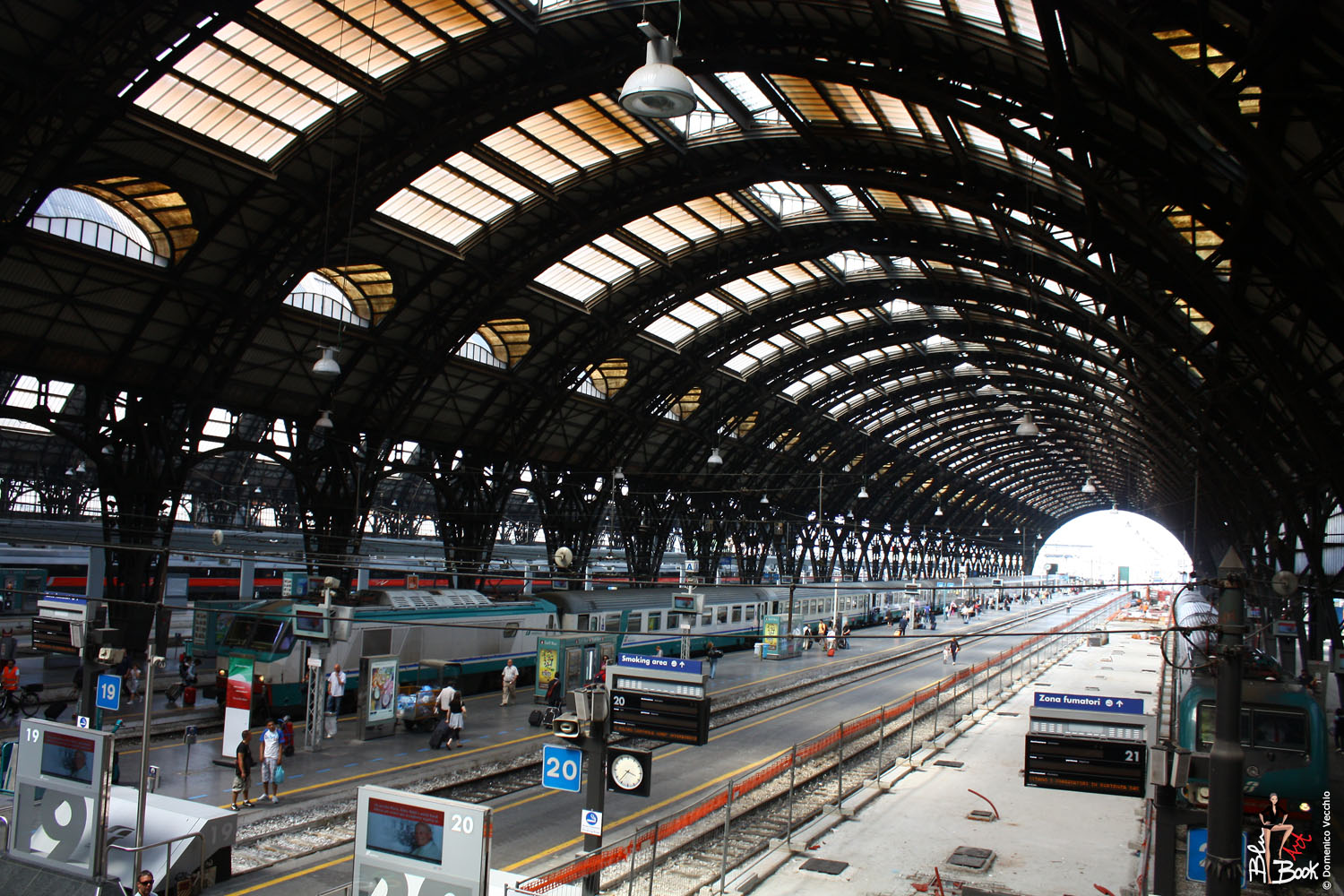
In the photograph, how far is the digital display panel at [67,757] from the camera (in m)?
11.5

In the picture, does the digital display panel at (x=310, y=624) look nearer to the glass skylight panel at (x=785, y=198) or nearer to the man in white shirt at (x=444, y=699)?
the man in white shirt at (x=444, y=699)

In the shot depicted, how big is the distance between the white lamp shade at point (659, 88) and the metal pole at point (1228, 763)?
329 inches

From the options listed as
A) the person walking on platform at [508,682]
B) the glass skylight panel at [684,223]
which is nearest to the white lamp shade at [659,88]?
the person walking on platform at [508,682]

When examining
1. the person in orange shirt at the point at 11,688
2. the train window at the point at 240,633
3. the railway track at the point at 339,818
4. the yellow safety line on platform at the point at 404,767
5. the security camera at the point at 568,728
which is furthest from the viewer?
the train window at the point at 240,633

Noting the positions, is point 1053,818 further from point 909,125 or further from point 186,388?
point 186,388

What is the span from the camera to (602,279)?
3941 centimetres

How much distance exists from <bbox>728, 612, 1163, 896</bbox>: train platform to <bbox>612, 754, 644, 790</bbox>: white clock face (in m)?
2.10

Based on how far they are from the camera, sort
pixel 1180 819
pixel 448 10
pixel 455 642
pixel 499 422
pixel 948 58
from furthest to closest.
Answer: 1. pixel 499 422
2. pixel 455 642
3. pixel 448 10
4. pixel 948 58
5. pixel 1180 819

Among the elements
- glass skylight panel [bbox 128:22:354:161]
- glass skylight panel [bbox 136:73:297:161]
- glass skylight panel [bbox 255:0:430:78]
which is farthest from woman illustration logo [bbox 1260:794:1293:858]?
glass skylight panel [bbox 136:73:297:161]

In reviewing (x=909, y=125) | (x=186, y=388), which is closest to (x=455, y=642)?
(x=186, y=388)

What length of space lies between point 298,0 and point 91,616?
14.4 meters

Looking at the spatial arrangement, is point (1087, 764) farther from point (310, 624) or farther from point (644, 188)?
point (644, 188)

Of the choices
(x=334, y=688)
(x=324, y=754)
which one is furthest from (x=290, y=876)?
(x=334, y=688)

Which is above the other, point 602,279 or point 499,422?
point 602,279
